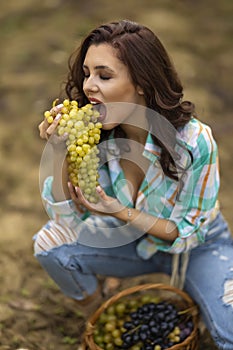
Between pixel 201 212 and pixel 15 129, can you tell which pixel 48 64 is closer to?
pixel 15 129

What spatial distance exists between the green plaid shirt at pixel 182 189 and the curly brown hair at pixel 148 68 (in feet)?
0.19

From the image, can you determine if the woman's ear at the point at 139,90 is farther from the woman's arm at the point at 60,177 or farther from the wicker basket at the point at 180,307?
the wicker basket at the point at 180,307

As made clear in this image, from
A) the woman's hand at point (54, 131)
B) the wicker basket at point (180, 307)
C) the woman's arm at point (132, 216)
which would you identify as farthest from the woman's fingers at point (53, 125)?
the wicker basket at point (180, 307)

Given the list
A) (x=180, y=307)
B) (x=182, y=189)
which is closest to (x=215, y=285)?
(x=180, y=307)

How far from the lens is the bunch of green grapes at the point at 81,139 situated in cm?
187

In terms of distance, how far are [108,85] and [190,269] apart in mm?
773

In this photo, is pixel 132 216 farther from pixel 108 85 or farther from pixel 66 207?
pixel 108 85

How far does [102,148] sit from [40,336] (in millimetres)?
814

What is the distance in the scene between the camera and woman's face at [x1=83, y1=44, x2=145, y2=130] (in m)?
1.94

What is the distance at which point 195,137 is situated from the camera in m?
2.11

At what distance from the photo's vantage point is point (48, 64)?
14.5 ft

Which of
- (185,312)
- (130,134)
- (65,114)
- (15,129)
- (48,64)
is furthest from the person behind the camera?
(48,64)

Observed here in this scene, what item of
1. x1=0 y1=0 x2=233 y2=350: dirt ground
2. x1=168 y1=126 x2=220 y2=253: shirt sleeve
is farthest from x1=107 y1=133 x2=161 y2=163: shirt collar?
x1=0 y1=0 x2=233 y2=350: dirt ground

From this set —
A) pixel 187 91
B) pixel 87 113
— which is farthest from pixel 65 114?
pixel 187 91
